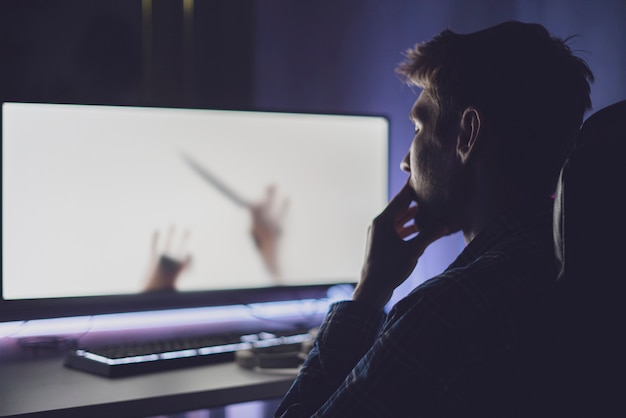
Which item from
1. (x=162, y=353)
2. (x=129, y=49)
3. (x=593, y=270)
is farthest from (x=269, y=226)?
(x=593, y=270)

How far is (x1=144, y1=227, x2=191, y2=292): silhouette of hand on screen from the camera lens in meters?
1.45

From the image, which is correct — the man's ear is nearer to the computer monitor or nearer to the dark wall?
the computer monitor

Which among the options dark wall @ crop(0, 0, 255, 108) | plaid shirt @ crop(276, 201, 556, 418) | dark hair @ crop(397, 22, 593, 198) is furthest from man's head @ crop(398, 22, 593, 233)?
dark wall @ crop(0, 0, 255, 108)

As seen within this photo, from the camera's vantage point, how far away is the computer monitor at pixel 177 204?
135 cm

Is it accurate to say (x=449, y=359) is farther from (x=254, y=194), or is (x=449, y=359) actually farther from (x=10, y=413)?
(x=254, y=194)

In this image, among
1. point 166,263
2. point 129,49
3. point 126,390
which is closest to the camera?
point 126,390

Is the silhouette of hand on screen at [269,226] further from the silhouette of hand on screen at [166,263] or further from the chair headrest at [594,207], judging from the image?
the chair headrest at [594,207]

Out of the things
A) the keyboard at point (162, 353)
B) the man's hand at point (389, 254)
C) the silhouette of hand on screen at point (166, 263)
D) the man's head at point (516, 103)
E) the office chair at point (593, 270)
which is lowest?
the keyboard at point (162, 353)

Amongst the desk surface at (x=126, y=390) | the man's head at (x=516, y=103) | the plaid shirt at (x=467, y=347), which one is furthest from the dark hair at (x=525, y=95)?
the desk surface at (x=126, y=390)

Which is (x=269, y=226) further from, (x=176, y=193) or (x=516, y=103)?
(x=516, y=103)

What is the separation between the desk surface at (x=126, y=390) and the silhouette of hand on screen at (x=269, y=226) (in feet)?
1.08

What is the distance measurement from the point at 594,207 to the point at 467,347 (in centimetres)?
23

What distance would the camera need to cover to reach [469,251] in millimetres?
987

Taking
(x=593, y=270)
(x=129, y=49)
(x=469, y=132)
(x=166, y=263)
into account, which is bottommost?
(x=166, y=263)
